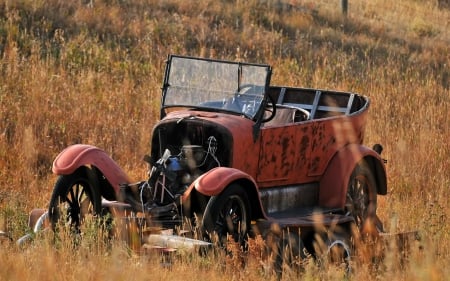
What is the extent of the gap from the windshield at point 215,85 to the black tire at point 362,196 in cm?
129

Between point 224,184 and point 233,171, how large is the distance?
210 millimetres

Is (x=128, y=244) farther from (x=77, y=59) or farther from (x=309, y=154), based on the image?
(x=77, y=59)

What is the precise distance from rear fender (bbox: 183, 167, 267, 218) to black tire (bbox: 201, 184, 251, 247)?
0.28 feet

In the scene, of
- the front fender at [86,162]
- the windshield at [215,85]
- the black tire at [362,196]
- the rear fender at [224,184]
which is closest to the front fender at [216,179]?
the rear fender at [224,184]

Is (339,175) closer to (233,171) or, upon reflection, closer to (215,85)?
(215,85)

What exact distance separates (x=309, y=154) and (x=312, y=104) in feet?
5.78

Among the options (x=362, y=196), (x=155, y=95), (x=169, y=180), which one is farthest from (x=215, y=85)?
(x=155, y=95)

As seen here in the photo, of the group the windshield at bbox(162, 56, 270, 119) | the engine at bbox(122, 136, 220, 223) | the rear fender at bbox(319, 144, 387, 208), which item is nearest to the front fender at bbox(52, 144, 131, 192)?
the engine at bbox(122, 136, 220, 223)

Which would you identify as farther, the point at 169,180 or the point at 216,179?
the point at 169,180

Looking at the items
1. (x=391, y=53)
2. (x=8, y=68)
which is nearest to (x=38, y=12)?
(x=8, y=68)

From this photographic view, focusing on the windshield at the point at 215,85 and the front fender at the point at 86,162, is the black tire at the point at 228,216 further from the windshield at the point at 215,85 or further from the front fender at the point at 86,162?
the windshield at the point at 215,85

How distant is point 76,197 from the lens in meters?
8.59

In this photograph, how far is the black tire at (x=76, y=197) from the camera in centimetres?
815

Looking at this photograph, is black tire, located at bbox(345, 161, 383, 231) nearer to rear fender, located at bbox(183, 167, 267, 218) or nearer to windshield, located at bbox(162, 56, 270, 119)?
windshield, located at bbox(162, 56, 270, 119)
